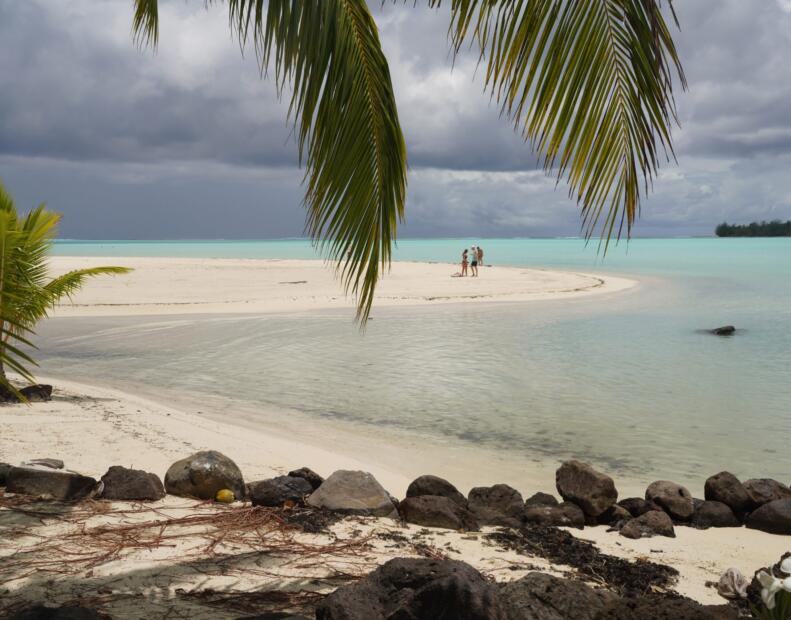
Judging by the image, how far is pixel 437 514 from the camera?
17.5 feet

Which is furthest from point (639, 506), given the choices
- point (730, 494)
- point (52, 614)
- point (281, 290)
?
point (281, 290)

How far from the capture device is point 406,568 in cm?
332

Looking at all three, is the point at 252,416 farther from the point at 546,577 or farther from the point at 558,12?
the point at 558,12

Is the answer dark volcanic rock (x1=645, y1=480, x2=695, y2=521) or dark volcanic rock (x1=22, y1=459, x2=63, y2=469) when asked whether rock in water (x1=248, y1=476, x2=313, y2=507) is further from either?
dark volcanic rock (x1=645, y1=480, x2=695, y2=521)

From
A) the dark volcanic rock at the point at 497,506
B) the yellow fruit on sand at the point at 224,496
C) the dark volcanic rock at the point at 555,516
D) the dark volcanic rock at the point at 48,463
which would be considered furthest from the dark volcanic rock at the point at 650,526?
the dark volcanic rock at the point at 48,463

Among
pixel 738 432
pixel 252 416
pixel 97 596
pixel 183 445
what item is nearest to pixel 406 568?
pixel 97 596

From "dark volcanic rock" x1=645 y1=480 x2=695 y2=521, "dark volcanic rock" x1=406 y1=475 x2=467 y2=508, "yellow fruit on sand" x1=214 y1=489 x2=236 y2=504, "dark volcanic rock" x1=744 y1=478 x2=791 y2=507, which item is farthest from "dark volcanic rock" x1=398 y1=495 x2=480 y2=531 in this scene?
"dark volcanic rock" x1=744 y1=478 x2=791 y2=507

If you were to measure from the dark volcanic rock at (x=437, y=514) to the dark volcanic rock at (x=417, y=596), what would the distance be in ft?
6.54

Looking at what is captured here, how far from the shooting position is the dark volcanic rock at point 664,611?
3.05 m

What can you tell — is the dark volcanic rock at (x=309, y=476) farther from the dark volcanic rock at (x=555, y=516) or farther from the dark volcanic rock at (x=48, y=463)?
the dark volcanic rock at (x=48, y=463)

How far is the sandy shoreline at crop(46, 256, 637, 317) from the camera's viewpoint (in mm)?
24406

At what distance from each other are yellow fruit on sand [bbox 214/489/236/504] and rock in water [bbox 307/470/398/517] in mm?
619

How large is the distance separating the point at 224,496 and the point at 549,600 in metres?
3.18

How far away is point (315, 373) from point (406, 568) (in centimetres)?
1036
